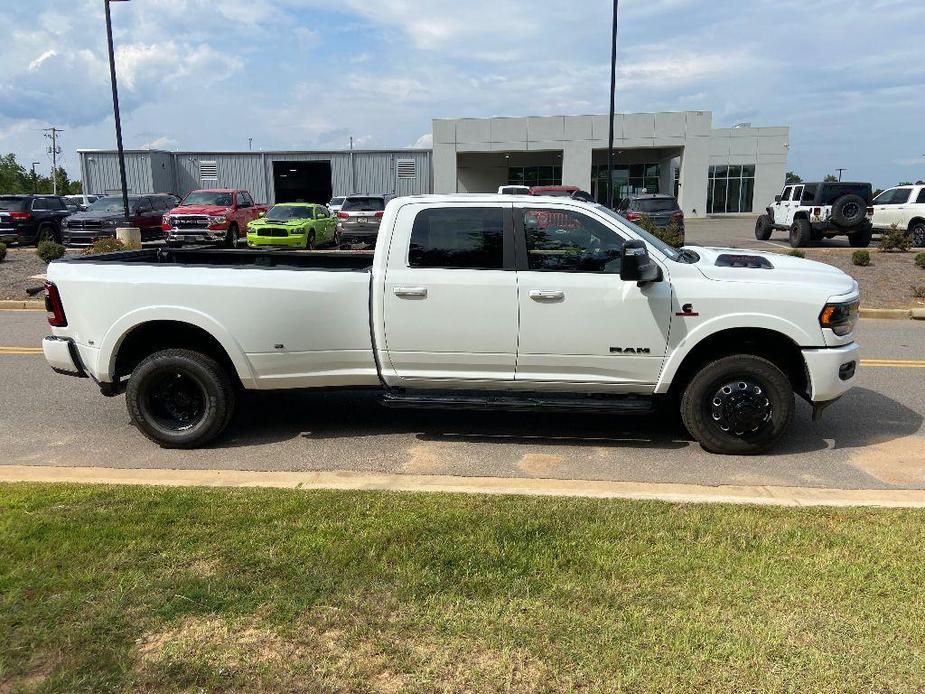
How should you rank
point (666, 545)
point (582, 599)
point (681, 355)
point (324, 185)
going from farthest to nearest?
1. point (324, 185)
2. point (681, 355)
3. point (666, 545)
4. point (582, 599)

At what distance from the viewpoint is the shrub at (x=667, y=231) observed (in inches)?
733

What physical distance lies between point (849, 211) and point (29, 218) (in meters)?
25.6

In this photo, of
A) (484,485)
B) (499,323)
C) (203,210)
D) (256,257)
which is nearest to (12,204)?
(203,210)

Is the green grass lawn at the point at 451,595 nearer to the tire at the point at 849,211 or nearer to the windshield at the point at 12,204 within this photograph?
the tire at the point at 849,211

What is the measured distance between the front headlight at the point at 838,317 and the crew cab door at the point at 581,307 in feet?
3.61

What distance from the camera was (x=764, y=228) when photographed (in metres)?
27.0

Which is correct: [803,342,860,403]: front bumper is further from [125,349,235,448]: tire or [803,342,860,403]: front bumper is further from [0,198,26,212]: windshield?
[0,198,26,212]: windshield

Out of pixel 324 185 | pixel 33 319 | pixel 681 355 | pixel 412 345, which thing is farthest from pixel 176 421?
pixel 324 185

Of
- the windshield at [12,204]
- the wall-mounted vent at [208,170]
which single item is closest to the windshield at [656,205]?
the windshield at [12,204]

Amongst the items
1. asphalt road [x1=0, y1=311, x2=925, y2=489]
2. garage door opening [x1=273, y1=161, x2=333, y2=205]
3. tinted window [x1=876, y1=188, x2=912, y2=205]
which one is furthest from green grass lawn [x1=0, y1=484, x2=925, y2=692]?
garage door opening [x1=273, y1=161, x2=333, y2=205]

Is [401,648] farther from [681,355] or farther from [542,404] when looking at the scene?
[681,355]

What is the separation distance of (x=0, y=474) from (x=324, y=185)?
2096 inches

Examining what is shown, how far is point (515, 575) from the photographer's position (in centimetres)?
341

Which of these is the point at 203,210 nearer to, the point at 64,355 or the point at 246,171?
the point at 64,355
